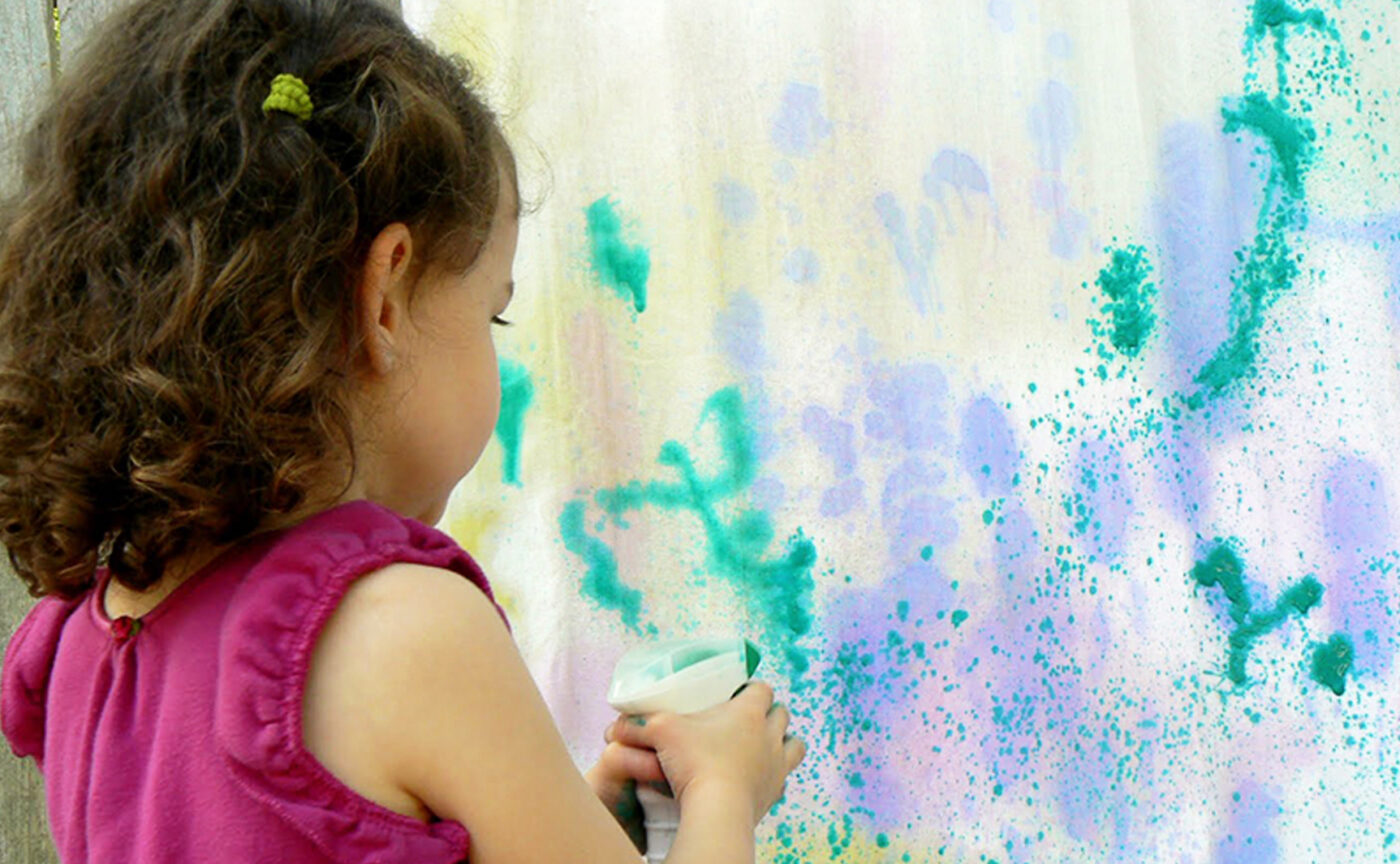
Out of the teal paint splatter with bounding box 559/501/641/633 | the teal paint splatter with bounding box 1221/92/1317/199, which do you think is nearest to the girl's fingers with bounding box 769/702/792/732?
the teal paint splatter with bounding box 559/501/641/633

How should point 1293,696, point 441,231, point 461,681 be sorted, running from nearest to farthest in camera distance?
point 461,681 < point 441,231 < point 1293,696

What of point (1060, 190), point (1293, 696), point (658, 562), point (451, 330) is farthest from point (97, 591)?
point (1293, 696)

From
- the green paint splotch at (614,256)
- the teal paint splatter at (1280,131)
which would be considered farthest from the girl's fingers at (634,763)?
the teal paint splatter at (1280,131)

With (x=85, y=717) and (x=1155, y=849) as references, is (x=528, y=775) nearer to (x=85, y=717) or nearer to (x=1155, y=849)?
(x=85, y=717)

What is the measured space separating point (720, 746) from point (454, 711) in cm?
24

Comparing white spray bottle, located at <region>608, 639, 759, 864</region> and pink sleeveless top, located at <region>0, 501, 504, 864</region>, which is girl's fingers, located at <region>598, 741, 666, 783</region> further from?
pink sleeveless top, located at <region>0, 501, 504, 864</region>

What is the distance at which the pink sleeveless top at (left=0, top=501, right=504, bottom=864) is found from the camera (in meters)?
0.76

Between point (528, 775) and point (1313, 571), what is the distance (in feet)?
2.69

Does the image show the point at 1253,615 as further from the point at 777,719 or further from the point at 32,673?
the point at 32,673

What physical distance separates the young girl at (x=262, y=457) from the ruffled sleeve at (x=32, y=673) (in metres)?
0.04

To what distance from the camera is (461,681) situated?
0.77m

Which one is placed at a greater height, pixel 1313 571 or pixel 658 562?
pixel 1313 571

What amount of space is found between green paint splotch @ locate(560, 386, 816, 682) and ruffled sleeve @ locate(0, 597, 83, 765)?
19.8 inches

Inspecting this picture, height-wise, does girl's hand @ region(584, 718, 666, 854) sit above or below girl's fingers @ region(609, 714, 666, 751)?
below
